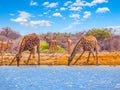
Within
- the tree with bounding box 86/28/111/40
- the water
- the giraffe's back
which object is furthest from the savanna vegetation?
the water

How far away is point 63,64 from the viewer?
55.3m

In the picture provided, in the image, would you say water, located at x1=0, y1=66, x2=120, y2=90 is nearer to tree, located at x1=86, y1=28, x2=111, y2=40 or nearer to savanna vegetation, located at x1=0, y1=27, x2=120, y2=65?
savanna vegetation, located at x1=0, y1=27, x2=120, y2=65

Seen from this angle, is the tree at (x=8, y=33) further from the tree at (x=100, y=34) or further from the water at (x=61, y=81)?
the water at (x=61, y=81)

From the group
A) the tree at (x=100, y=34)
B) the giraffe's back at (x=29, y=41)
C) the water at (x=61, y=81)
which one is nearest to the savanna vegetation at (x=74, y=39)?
the tree at (x=100, y=34)

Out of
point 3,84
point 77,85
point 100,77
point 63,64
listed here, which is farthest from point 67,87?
point 63,64

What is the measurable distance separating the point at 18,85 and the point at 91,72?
12647 millimetres

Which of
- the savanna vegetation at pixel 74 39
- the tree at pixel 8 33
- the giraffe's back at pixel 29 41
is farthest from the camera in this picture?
the tree at pixel 8 33

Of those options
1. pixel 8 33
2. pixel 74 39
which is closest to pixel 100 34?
pixel 74 39

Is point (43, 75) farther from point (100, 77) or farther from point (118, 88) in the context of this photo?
point (118, 88)

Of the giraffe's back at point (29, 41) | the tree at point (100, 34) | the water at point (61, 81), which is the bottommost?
the water at point (61, 81)

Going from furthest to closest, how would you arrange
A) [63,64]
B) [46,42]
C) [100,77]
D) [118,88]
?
[46,42] → [63,64] → [100,77] → [118,88]

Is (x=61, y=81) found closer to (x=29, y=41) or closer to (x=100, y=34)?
(x=29, y=41)

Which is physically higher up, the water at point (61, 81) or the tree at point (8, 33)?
the tree at point (8, 33)

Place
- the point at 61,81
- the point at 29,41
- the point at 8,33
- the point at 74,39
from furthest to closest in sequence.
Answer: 1. the point at 8,33
2. the point at 74,39
3. the point at 29,41
4. the point at 61,81
